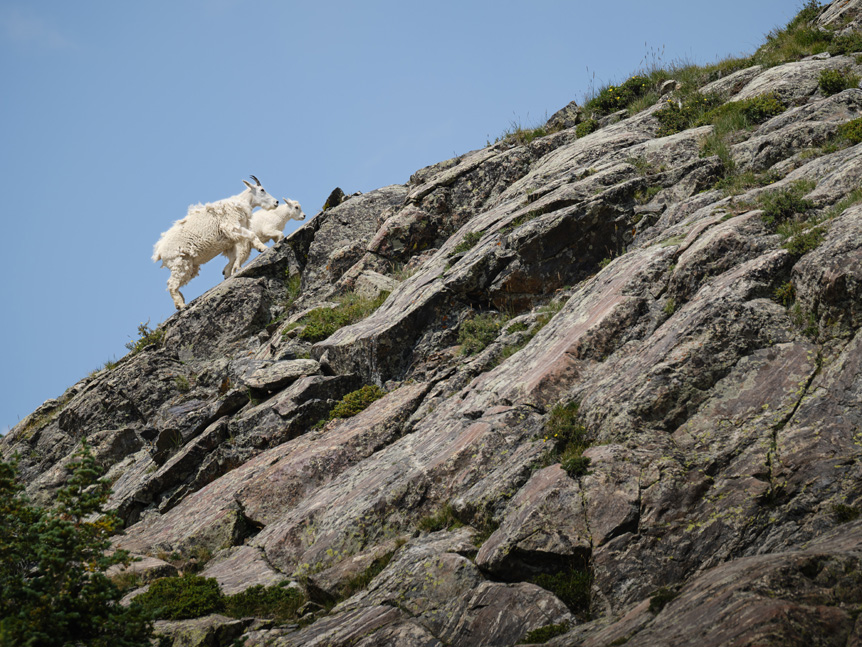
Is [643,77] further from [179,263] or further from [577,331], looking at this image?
[179,263]

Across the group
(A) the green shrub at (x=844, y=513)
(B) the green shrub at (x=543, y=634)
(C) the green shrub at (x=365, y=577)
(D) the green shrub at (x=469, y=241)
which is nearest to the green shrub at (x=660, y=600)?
(B) the green shrub at (x=543, y=634)

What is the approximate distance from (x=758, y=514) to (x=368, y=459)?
736 cm

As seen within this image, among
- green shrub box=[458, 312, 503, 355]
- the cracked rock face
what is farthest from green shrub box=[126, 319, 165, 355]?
green shrub box=[458, 312, 503, 355]

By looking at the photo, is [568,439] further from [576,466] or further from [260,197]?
[260,197]

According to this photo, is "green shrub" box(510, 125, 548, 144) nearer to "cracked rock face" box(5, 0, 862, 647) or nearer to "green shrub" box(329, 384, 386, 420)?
"cracked rock face" box(5, 0, 862, 647)

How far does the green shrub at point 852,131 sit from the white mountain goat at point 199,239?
64.6 feet

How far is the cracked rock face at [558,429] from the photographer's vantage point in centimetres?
772

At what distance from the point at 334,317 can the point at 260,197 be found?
12142 millimetres

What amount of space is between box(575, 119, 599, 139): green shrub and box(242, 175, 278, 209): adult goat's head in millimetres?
13681

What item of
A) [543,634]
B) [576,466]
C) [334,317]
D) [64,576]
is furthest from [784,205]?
[334,317]

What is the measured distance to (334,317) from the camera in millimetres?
19562

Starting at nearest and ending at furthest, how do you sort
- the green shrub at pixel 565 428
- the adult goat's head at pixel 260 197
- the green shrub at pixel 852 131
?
the green shrub at pixel 565 428, the green shrub at pixel 852 131, the adult goat's head at pixel 260 197

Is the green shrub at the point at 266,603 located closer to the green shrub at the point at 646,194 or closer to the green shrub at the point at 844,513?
the green shrub at the point at 844,513

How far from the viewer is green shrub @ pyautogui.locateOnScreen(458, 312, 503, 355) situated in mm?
15156
